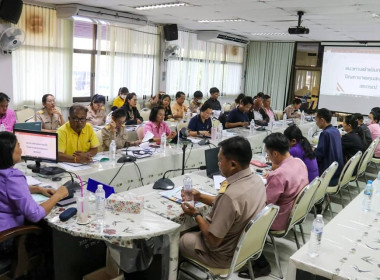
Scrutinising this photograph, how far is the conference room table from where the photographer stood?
71.6 inches

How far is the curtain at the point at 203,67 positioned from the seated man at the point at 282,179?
6448 millimetres

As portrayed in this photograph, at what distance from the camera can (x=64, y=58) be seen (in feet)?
22.3

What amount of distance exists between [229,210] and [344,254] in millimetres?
654

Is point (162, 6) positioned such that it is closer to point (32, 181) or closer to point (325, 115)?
point (325, 115)

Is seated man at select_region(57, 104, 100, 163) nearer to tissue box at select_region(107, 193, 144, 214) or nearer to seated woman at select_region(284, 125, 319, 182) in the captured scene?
tissue box at select_region(107, 193, 144, 214)

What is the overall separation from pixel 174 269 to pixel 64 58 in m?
5.51

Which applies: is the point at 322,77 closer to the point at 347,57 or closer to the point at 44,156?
the point at 347,57

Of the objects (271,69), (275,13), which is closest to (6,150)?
(275,13)

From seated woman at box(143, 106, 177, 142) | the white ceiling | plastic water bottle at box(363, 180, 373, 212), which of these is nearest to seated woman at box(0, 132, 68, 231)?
plastic water bottle at box(363, 180, 373, 212)

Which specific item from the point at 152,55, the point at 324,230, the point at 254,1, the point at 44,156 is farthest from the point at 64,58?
the point at 324,230

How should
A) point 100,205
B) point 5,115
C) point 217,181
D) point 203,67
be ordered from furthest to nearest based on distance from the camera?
1. point 203,67
2. point 5,115
3. point 217,181
4. point 100,205

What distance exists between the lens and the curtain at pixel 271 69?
1110cm

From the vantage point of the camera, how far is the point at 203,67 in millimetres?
10102

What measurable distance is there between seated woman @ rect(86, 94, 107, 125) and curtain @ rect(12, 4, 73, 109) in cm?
122
